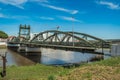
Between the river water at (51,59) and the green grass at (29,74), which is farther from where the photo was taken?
the river water at (51,59)

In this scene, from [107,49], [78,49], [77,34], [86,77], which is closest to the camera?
[86,77]

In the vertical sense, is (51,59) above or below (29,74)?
below

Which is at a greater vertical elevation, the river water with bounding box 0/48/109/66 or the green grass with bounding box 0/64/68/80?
the green grass with bounding box 0/64/68/80

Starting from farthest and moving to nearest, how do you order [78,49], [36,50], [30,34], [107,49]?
[30,34] → [36,50] → [78,49] → [107,49]

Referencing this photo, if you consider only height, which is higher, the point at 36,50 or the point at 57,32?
the point at 57,32

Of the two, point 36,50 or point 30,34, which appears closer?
point 36,50

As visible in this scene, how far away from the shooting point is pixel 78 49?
45.3 metres

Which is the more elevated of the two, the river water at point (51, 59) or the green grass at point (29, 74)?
the green grass at point (29, 74)

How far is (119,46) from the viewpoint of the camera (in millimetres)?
30516

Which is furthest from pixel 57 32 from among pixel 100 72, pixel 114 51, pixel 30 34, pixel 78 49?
pixel 30 34

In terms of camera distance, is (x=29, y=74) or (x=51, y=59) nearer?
(x=29, y=74)

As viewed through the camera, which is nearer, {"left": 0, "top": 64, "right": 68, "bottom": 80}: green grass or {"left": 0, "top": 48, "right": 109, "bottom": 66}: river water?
{"left": 0, "top": 64, "right": 68, "bottom": 80}: green grass

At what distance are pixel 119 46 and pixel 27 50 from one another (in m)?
65.3

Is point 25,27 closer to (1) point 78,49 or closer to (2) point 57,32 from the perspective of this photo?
(2) point 57,32
